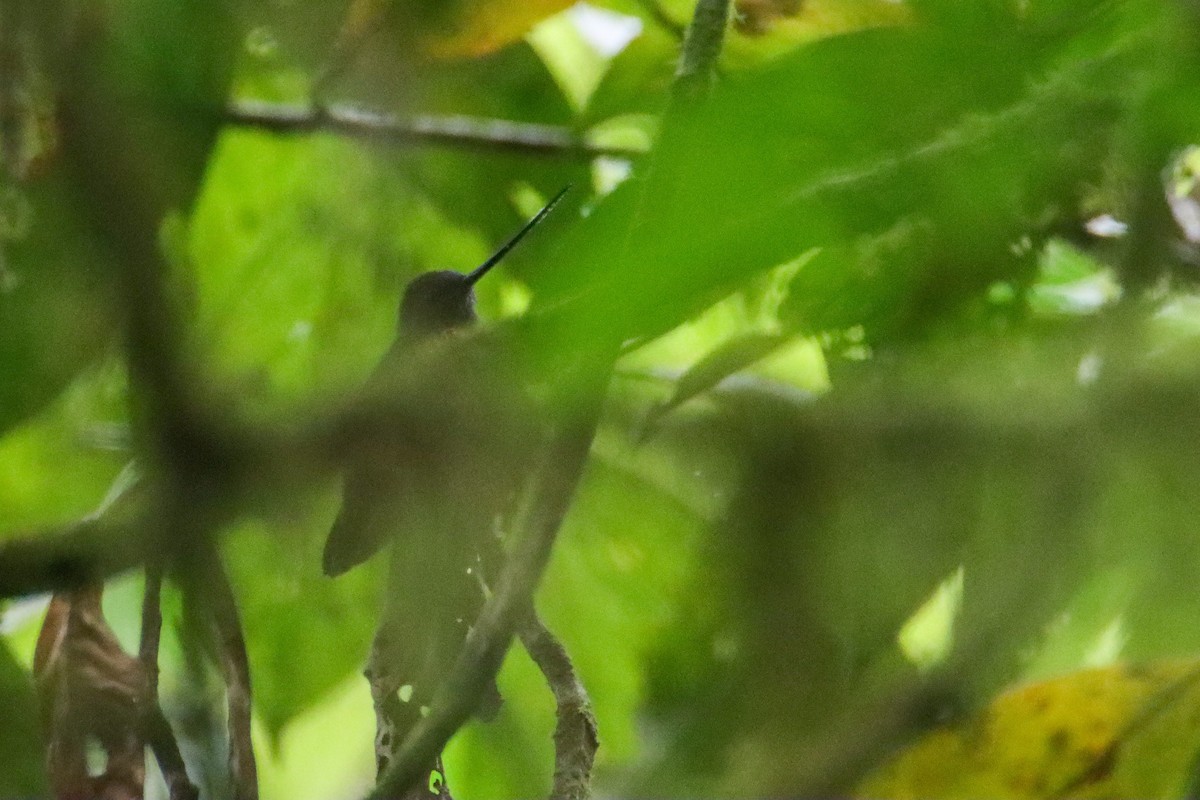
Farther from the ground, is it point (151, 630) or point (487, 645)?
point (487, 645)

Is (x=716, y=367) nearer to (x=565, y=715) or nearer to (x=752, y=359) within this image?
(x=752, y=359)

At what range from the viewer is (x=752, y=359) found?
0.73m

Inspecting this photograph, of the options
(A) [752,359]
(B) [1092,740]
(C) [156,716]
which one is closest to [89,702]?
(C) [156,716]

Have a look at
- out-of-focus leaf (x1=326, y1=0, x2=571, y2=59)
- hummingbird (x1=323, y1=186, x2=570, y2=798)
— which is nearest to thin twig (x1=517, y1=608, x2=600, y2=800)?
hummingbird (x1=323, y1=186, x2=570, y2=798)

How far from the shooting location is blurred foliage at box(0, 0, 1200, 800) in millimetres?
506

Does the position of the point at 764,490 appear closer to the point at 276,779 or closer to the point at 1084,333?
the point at 1084,333

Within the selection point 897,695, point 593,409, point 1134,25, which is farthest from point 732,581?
point 1134,25

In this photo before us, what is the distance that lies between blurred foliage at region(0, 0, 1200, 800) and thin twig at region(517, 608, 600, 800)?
0.16 feet

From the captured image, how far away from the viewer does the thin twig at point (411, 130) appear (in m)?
0.96

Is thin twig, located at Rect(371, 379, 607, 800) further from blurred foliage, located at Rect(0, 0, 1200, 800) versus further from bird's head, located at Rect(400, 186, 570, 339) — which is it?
bird's head, located at Rect(400, 186, 570, 339)

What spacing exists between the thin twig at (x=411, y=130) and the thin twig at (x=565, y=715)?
40 centimetres

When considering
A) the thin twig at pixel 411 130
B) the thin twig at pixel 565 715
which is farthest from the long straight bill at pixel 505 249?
the thin twig at pixel 565 715

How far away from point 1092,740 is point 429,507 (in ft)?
1.19

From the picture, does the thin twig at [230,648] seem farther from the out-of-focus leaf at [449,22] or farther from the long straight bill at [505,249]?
the out-of-focus leaf at [449,22]
